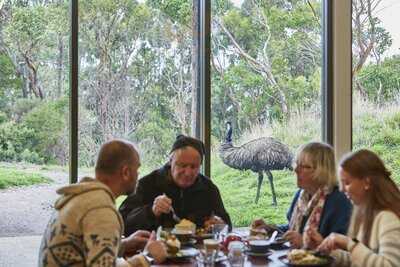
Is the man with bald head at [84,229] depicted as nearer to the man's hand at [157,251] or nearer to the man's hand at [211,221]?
the man's hand at [157,251]

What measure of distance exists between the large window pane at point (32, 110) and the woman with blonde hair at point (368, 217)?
87.9 inches

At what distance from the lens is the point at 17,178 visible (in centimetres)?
401

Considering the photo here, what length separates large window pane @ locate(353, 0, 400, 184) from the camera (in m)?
4.74

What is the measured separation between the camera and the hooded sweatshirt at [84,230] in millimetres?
1898

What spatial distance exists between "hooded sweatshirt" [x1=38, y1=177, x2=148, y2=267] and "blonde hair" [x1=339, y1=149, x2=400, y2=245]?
1.08 meters

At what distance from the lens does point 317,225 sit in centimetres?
295

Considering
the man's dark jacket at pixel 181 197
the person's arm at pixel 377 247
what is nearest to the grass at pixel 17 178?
the man's dark jacket at pixel 181 197

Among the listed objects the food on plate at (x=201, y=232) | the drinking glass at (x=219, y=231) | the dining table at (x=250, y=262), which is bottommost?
the dining table at (x=250, y=262)

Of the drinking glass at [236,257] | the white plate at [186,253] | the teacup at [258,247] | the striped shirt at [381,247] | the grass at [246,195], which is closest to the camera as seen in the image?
the striped shirt at [381,247]

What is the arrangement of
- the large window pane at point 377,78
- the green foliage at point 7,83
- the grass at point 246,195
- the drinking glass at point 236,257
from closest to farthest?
1. the drinking glass at point 236,257
2. the green foliage at point 7,83
3. the grass at point 246,195
4. the large window pane at point 377,78

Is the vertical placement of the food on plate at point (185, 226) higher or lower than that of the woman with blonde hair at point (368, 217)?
lower

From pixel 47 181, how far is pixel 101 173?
209 centimetres

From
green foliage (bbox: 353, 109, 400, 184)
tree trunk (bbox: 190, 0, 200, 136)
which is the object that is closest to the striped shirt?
tree trunk (bbox: 190, 0, 200, 136)

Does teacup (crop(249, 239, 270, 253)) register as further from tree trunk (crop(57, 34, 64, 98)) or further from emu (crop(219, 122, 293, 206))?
tree trunk (crop(57, 34, 64, 98))
